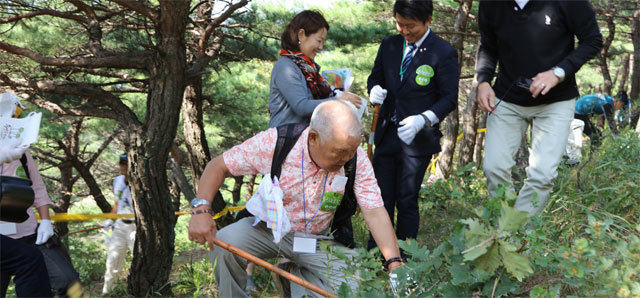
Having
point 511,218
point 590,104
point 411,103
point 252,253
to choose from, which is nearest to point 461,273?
point 511,218

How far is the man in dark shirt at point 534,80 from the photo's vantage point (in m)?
2.84

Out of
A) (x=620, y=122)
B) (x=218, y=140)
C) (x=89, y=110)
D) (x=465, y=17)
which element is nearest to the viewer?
(x=89, y=110)

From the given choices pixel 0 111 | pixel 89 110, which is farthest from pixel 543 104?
pixel 89 110

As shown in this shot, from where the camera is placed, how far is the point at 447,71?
10.3 feet

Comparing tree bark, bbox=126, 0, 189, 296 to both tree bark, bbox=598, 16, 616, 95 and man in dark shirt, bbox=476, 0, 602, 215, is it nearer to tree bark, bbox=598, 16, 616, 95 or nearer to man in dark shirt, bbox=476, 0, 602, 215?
man in dark shirt, bbox=476, 0, 602, 215

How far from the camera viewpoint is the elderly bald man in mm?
2480

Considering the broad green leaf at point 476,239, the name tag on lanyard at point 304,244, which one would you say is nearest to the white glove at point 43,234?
the name tag on lanyard at point 304,244

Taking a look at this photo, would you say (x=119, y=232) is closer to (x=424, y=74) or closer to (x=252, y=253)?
(x=252, y=253)

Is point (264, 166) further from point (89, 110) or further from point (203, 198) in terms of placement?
point (89, 110)

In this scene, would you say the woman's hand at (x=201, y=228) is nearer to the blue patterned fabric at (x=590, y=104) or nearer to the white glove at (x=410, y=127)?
A: the white glove at (x=410, y=127)

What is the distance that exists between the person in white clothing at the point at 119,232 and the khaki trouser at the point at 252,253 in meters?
3.04

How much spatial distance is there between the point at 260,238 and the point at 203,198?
0.37m

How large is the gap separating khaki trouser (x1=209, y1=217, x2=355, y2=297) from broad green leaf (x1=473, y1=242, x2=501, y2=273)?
995 mm

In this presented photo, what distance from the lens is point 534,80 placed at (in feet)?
9.27
